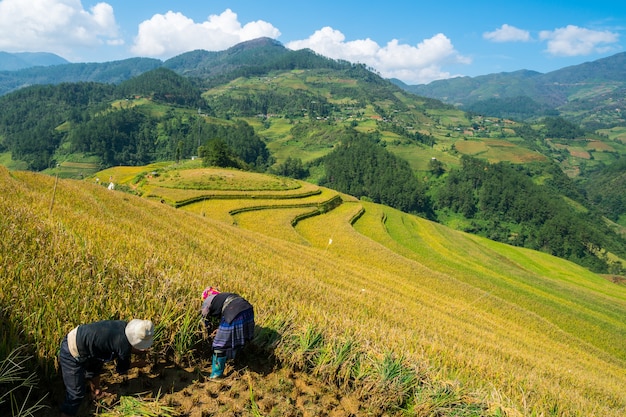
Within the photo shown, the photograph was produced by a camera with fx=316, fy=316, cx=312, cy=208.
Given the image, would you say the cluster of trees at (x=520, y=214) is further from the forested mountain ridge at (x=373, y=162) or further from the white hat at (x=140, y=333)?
the white hat at (x=140, y=333)

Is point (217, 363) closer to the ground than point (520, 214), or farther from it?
farther from it

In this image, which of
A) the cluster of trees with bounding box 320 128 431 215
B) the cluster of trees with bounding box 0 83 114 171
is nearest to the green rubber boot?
the cluster of trees with bounding box 320 128 431 215

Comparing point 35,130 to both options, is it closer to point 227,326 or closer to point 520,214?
point 227,326

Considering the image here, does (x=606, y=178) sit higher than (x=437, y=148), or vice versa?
(x=437, y=148)

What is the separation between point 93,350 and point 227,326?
1.48m

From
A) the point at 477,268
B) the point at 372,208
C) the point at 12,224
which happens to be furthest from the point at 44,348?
the point at 372,208

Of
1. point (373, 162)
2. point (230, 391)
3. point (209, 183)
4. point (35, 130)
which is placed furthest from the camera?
point (35, 130)

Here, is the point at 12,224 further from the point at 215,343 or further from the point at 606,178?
the point at 606,178

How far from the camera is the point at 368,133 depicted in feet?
616

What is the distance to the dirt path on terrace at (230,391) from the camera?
3.64m

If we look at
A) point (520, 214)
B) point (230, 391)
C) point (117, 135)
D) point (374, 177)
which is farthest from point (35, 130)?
point (520, 214)

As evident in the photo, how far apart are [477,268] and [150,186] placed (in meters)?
47.9

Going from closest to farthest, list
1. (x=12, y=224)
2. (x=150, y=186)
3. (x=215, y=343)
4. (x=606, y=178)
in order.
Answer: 1. (x=215, y=343)
2. (x=12, y=224)
3. (x=150, y=186)
4. (x=606, y=178)

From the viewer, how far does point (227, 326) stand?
13.9ft
